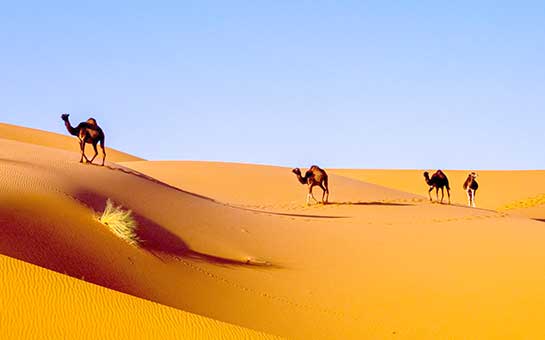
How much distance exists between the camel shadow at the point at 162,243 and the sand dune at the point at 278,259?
4 centimetres

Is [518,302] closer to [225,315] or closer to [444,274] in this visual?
[444,274]

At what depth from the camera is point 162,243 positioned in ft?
48.3

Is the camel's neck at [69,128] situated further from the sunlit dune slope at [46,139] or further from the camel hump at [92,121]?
the sunlit dune slope at [46,139]

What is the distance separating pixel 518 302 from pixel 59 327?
8.35 m

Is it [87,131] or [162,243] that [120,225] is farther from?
[87,131]

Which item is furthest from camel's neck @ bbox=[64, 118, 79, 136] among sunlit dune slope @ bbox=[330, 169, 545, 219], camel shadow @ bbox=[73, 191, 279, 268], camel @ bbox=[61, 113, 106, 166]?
sunlit dune slope @ bbox=[330, 169, 545, 219]

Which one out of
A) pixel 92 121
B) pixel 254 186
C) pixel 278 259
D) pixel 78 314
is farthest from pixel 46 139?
pixel 78 314

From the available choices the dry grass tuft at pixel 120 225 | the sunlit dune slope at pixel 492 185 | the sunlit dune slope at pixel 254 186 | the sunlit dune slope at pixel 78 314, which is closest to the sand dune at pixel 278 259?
the dry grass tuft at pixel 120 225

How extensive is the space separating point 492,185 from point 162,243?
5781 cm

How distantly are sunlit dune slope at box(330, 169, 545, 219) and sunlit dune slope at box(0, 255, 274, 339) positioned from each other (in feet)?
132

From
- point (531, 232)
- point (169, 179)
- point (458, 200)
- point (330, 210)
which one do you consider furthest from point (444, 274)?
point (458, 200)

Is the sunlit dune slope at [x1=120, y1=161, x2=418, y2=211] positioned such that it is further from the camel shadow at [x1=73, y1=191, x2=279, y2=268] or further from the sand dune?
the camel shadow at [x1=73, y1=191, x2=279, y2=268]

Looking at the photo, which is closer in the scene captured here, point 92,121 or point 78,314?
point 78,314

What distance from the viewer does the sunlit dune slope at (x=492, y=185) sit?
53.6 meters
